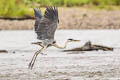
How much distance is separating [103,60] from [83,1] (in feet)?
65.2

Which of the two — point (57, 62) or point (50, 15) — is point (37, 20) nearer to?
point (50, 15)

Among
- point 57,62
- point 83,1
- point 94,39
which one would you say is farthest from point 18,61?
point 83,1

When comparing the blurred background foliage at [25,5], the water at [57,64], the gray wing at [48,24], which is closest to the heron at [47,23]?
the gray wing at [48,24]

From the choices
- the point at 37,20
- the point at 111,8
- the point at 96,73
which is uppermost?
the point at 37,20

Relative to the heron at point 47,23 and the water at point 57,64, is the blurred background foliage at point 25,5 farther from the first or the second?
the heron at point 47,23

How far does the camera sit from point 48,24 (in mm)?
12000

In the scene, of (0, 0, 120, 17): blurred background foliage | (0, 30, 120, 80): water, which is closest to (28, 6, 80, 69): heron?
(0, 30, 120, 80): water

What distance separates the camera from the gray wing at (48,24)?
464 inches

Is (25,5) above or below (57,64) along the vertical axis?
below

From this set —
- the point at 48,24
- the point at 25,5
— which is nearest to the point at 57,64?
the point at 48,24

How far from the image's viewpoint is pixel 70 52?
54.7 feet

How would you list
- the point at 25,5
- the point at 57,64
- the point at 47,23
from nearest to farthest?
the point at 47,23
the point at 57,64
the point at 25,5

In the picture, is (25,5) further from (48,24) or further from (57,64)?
(48,24)

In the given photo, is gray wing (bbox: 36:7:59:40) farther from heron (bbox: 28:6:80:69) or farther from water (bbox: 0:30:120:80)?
water (bbox: 0:30:120:80)
